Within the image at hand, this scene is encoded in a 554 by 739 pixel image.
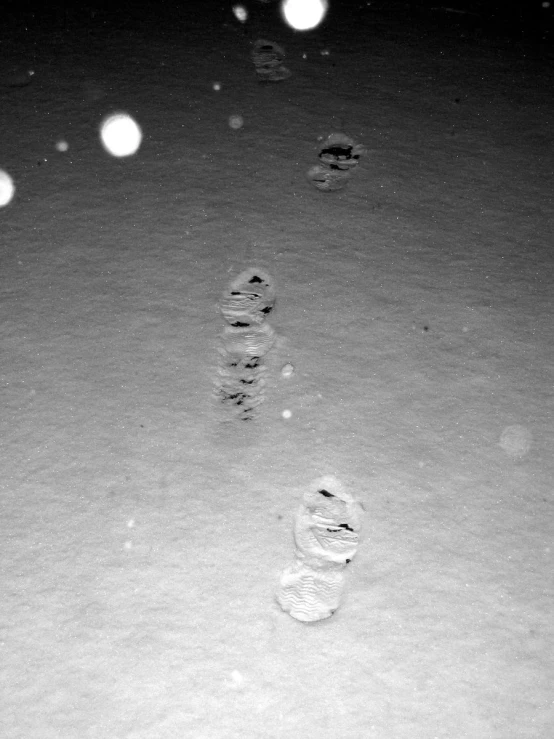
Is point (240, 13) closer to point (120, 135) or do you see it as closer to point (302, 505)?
point (120, 135)

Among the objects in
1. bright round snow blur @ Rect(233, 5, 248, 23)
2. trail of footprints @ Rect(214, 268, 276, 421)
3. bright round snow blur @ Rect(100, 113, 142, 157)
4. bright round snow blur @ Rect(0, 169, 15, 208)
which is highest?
bright round snow blur @ Rect(233, 5, 248, 23)

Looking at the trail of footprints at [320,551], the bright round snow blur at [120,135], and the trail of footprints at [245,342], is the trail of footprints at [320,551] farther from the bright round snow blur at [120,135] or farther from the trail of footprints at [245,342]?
the bright round snow blur at [120,135]

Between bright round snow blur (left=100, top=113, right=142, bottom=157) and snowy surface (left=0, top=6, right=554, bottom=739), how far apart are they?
0.11ft

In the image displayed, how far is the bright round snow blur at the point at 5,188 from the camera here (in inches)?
70.4

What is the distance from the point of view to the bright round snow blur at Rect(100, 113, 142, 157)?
6.37ft

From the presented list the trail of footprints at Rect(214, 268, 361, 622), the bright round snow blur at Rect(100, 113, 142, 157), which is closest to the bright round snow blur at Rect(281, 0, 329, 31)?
the bright round snow blur at Rect(100, 113, 142, 157)

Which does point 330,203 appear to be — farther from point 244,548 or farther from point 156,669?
point 156,669

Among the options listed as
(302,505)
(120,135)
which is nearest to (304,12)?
(120,135)

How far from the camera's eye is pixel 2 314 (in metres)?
1.55

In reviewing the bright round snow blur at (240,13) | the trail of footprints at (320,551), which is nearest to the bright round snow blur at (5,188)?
the bright round snow blur at (240,13)

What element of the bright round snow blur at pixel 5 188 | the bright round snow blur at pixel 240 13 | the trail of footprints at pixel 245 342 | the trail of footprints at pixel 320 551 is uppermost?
the bright round snow blur at pixel 240 13

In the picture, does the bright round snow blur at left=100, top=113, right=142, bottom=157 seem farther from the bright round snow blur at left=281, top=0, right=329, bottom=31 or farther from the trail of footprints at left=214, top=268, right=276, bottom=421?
the bright round snow blur at left=281, top=0, right=329, bottom=31

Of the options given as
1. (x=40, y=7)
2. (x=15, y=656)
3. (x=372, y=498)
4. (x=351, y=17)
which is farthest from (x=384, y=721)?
(x=40, y=7)

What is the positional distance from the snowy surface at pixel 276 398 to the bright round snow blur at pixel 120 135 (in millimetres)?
32
